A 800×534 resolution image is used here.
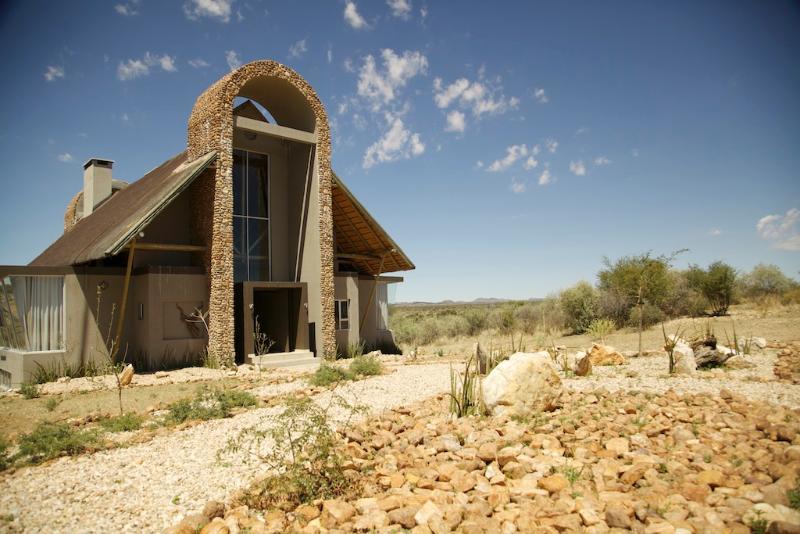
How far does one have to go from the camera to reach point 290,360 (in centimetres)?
1612

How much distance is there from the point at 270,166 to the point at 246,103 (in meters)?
2.51

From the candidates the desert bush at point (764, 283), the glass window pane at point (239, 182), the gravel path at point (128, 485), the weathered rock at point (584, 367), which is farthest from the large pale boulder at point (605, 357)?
the desert bush at point (764, 283)

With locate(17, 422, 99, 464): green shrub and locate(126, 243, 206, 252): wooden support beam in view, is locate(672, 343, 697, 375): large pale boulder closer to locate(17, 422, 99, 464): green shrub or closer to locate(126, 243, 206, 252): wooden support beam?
locate(17, 422, 99, 464): green shrub

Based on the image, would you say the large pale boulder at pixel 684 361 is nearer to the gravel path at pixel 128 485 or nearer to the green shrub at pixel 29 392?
the gravel path at pixel 128 485

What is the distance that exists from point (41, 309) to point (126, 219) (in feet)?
11.3

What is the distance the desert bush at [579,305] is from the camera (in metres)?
25.4

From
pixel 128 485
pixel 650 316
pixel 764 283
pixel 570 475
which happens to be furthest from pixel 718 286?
pixel 128 485

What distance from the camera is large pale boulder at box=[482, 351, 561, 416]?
723 cm

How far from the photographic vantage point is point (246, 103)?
60.3ft

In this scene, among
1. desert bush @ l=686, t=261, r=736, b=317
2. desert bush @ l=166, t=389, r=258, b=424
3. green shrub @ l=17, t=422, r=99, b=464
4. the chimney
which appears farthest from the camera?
desert bush @ l=686, t=261, r=736, b=317

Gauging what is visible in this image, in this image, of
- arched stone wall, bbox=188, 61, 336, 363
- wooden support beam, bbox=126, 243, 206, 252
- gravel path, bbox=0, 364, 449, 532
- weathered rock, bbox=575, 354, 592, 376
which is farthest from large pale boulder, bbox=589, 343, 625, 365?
wooden support beam, bbox=126, 243, 206, 252

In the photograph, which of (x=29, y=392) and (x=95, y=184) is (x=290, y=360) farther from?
(x=95, y=184)

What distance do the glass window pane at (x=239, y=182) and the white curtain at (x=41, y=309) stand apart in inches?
228

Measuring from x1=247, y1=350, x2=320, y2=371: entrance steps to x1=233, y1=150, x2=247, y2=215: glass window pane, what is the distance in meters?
5.33
